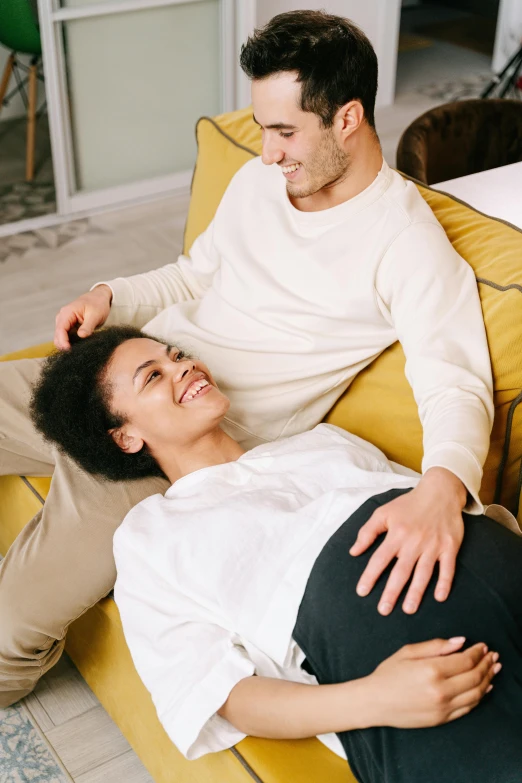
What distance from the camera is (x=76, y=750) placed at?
158 cm

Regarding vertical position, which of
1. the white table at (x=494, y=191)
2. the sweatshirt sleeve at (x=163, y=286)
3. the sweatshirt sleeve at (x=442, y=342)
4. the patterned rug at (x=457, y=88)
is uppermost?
the sweatshirt sleeve at (x=442, y=342)

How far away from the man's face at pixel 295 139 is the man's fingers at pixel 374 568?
0.70 metres

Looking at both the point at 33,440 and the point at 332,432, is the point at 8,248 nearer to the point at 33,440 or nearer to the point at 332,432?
the point at 33,440

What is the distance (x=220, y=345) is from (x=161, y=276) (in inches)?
12.1

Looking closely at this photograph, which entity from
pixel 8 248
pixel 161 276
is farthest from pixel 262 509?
pixel 8 248

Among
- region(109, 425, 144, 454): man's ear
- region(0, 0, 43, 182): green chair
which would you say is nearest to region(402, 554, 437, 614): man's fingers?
region(109, 425, 144, 454): man's ear

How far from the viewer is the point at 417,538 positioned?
1148mm

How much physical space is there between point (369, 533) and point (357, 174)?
2.26 ft

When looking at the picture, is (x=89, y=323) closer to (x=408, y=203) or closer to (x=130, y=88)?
(x=408, y=203)

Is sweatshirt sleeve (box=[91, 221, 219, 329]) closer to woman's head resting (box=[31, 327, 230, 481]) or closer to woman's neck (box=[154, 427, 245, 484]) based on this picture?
woman's head resting (box=[31, 327, 230, 481])

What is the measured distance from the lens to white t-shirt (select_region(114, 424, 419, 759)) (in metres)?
Answer: 1.17

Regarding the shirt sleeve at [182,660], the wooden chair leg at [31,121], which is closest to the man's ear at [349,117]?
the shirt sleeve at [182,660]

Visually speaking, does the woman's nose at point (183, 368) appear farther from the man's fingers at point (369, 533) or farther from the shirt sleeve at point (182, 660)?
the man's fingers at point (369, 533)

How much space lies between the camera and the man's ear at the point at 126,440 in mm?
1497
